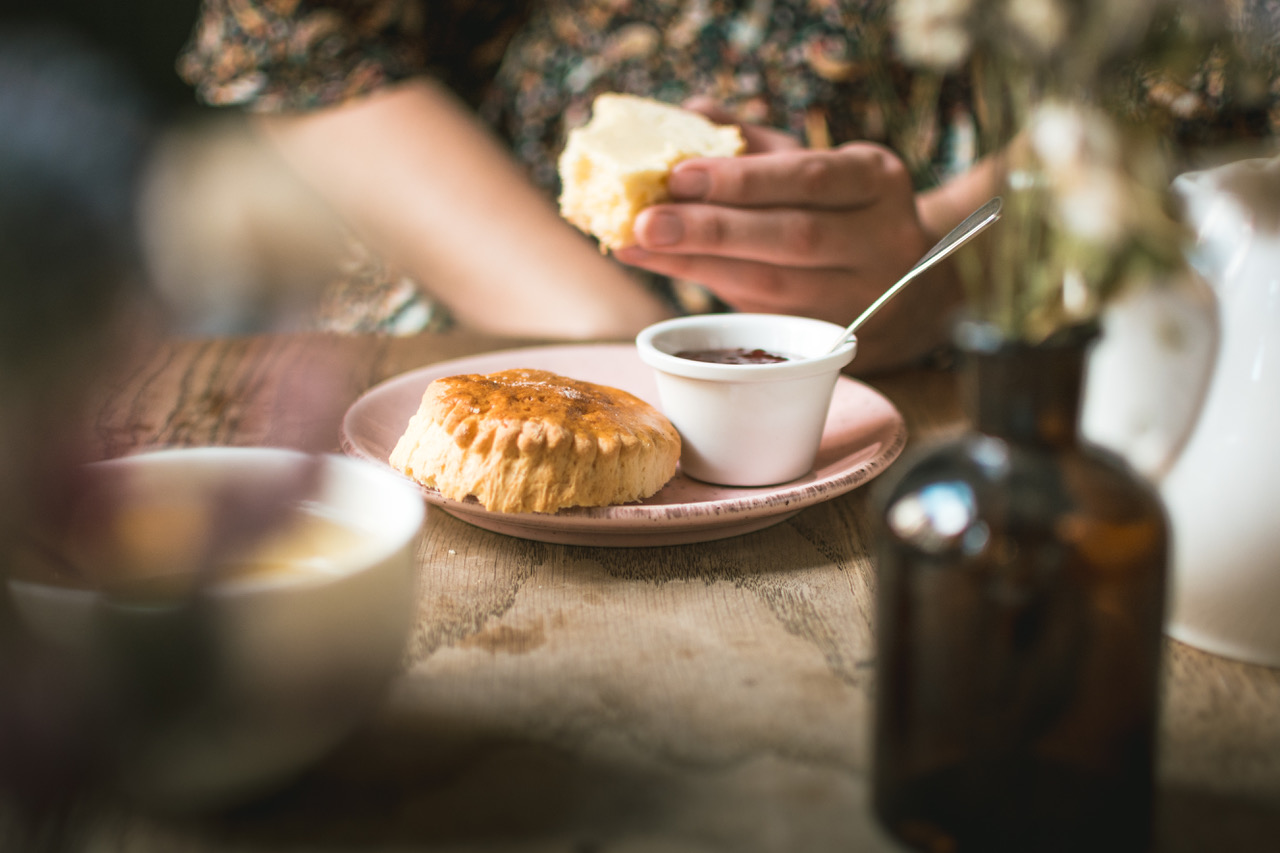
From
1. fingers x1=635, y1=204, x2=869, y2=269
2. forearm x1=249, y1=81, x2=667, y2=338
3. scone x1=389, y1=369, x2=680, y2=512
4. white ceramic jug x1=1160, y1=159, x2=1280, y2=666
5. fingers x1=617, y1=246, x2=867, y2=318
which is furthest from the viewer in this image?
forearm x1=249, y1=81, x2=667, y2=338

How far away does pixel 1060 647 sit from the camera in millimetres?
427

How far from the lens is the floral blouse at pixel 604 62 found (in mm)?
1613

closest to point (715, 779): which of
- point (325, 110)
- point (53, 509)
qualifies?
point (53, 509)

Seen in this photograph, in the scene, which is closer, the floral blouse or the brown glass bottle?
the brown glass bottle

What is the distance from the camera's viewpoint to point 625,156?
1187 millimetres

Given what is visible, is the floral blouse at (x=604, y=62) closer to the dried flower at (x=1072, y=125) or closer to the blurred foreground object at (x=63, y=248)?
the dried flower at (x=1072, y=125)

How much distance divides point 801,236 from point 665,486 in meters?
0.47

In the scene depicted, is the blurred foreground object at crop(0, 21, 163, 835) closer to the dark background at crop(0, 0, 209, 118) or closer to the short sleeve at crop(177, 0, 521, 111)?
the dark background at crop(0, 0, 209, 118)

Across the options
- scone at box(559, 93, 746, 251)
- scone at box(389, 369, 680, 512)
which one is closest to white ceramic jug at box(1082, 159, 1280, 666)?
scone at box(389, 369, 680, 512)

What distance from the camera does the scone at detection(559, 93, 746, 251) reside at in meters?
1.14

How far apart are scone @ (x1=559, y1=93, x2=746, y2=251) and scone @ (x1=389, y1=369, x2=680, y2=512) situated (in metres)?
0.37

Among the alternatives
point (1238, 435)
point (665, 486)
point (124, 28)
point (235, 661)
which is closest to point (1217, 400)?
point (1238, 435)

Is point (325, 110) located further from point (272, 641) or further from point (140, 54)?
point (272, 641)

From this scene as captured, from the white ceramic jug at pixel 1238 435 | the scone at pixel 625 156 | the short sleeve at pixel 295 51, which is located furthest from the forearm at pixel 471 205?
the white ceramic jug at pixel 1238 435
